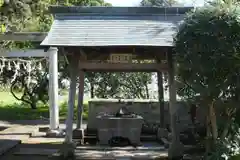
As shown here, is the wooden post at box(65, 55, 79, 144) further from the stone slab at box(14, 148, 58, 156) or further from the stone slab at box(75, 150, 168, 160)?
the stone slab at box(14, 148, 58, 156)

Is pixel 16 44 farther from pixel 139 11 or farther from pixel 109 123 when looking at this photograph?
pixel 139 11

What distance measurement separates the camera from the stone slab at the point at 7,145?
916 cm

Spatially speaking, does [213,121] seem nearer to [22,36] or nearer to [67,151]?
[67,151]

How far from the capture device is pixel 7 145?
973 cm

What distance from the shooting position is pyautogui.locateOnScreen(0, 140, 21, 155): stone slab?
9.16 meters

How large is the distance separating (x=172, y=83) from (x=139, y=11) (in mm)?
1729

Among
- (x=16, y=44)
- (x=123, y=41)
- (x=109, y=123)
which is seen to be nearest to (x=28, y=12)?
(x=16, y=44)

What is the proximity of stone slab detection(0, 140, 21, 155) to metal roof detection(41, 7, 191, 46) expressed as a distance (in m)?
2.75

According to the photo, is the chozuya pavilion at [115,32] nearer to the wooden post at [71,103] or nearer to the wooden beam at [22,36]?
the wooden post at [71,103]

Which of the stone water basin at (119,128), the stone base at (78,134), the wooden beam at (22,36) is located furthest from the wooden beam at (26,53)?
the stone water basin at (119,128)

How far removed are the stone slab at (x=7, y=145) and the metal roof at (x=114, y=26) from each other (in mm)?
2749

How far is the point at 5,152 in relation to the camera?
29.9 ft

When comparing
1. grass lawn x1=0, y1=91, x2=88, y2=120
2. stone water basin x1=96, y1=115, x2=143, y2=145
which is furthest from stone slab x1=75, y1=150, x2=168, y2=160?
grass lawn x1=0, y1=91, x2=88, y2=120

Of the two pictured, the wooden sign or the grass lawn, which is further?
the grass lawn
